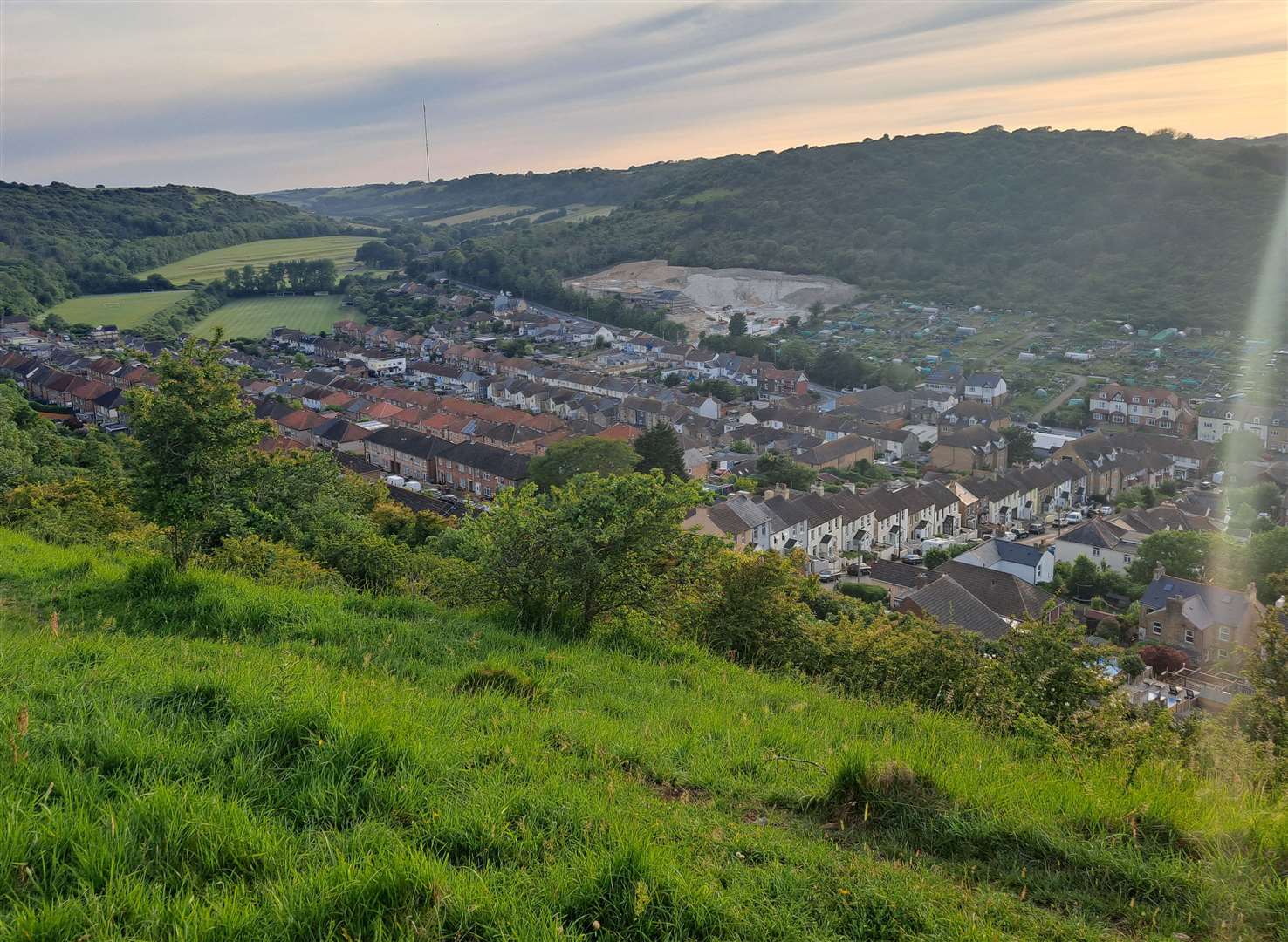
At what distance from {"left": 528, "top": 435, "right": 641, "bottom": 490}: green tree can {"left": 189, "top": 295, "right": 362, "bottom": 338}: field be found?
5356 centimetres

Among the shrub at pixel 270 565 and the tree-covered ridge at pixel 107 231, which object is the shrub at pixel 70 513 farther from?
the tree-covered ridge at pixel 107 231

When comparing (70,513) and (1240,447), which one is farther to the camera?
(1240,447)

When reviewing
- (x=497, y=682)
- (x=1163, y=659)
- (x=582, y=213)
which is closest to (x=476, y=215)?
(x=582, y=213)

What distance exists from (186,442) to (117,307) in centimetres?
9220

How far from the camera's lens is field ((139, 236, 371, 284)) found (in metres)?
103

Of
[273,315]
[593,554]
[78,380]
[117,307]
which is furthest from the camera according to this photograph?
[273,315]

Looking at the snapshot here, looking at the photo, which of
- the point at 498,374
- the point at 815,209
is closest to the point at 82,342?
the point at 498,374

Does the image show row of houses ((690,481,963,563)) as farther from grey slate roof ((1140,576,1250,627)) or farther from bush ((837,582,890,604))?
grey slate roof ((1140,576,1250,627))

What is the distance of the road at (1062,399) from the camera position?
58.9 metres

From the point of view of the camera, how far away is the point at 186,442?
820cm

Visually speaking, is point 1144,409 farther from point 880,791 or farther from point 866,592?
point 880,791

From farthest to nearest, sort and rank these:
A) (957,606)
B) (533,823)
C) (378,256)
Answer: (378,256) → (957,606) → (533,823)

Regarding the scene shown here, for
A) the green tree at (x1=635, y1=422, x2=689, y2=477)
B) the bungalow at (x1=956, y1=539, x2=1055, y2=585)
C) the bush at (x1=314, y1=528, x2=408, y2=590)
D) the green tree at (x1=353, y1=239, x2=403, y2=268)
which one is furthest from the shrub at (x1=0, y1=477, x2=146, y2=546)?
the green tree at (x1=353, y1=239, x2=403, y2=268)

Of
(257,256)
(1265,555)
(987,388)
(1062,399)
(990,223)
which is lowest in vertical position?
(1265,555)
